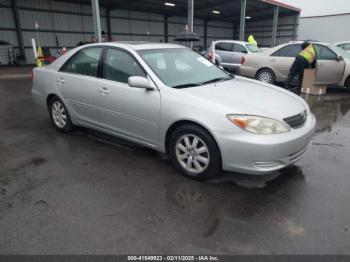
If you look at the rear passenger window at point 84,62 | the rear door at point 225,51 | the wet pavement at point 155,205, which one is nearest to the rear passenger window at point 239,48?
the rear door at point 225,51

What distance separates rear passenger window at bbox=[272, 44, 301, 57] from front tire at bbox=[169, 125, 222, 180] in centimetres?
688

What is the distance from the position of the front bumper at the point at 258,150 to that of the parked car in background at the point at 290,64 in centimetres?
613

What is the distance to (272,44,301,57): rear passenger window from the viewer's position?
8.59m

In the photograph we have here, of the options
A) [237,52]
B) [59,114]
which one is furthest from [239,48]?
[59,114]

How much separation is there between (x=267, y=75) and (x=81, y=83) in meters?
6.73

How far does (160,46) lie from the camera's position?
4.08 meters

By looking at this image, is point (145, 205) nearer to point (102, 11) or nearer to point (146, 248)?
point (146, 248)

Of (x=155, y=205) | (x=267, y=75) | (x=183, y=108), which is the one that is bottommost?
(x=155, y=205)

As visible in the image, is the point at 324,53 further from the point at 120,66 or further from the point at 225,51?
the point at 120,66

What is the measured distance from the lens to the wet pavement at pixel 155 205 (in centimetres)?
227

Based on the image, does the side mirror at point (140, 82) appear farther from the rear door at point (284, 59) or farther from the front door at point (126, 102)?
the rear door at point (284, 59)

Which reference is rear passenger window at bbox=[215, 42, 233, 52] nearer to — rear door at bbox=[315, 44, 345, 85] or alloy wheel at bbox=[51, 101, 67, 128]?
rear door at bbox=[315, 44, 345, 85]

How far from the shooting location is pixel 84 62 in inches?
171

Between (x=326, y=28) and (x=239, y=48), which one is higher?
(x=326, y=28)
